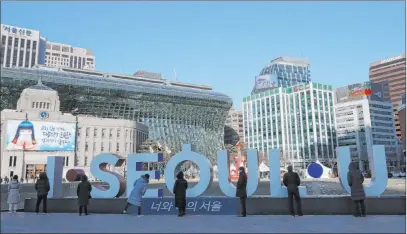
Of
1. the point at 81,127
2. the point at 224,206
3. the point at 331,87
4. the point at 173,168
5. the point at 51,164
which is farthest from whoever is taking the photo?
the point at 331,87

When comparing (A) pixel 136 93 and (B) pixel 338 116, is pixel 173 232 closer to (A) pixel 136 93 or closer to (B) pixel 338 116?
(A) pixel 136 93

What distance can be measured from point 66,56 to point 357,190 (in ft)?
653

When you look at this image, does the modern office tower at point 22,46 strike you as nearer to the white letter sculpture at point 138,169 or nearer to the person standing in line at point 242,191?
the white letter sculpture at point 138,169

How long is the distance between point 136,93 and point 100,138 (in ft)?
71.4

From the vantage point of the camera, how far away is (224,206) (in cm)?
1216

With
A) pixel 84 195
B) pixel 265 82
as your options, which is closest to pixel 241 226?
pixel 84 195

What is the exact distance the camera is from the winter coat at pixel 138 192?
12.3 meters

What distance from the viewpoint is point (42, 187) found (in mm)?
13633

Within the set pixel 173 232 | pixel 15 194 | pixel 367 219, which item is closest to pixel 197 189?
pixel 173 232

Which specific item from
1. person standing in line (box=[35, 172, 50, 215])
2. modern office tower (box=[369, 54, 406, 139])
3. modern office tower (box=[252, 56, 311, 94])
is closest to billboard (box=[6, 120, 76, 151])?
person standing in line (box=[35, 172, 50, 215])

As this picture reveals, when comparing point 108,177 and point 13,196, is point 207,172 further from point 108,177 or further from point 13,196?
point 13,196

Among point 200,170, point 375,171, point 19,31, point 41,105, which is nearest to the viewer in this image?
point 375,171

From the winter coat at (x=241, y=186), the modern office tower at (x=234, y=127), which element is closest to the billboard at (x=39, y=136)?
the winter coat at (x=241, y=186)

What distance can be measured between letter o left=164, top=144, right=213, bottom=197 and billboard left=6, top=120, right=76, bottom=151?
62217 millimetres
